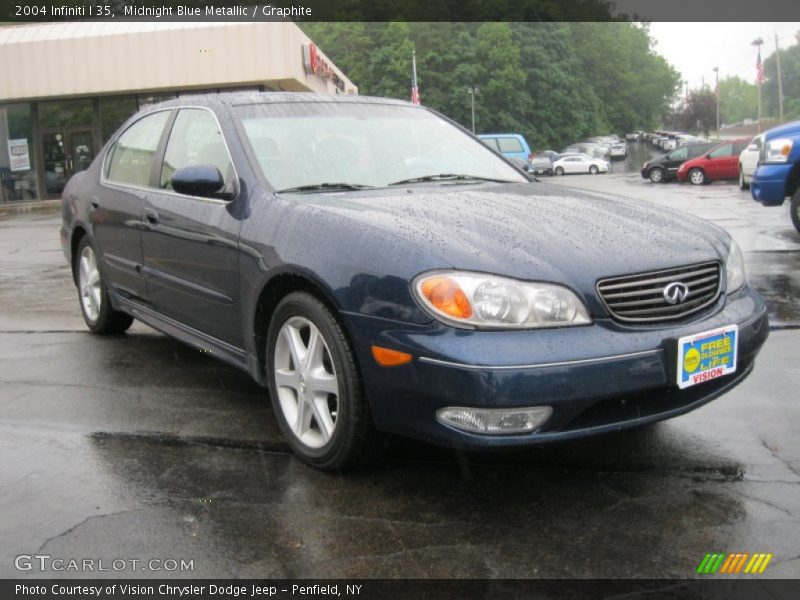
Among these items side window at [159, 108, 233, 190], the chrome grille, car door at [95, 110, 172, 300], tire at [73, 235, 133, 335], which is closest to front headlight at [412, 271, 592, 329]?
the chrome grille

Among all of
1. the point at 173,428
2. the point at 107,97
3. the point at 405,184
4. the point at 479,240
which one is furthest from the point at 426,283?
the point at 107,97

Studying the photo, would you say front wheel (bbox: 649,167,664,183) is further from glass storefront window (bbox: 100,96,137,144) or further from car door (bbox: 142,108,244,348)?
car door (bbox: 142,108,244,348)

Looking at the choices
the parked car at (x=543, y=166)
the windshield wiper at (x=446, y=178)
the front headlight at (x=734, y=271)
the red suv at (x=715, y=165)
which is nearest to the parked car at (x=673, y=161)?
the red suv at (x=715, y=165)

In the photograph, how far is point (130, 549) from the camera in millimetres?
2799

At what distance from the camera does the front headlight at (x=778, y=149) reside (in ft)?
33.3

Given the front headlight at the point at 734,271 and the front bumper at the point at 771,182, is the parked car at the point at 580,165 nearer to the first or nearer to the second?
the front bumper at the point at 771,182

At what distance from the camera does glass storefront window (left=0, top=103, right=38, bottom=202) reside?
28094mm

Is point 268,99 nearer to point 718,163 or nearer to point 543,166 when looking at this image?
point 718,163

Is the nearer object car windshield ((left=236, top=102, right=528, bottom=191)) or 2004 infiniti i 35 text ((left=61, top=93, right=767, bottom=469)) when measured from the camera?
2004 infiniti i 35 text ((left=61, top=93, right=767, bottom=469))

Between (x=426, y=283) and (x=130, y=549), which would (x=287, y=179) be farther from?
(x=130, y=549)

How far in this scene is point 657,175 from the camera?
32.2 meters

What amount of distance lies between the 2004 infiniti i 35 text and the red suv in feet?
85.6

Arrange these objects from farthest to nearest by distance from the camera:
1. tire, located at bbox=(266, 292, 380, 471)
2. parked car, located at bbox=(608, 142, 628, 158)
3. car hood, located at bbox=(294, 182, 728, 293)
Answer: parked car, located at bbox=(608, 142, 628, 158) < tire, located at bbox=(266, 292, 380, 471) < car hood, located at bbox=(294, 182, 728, 293)

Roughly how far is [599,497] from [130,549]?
1.67 m
